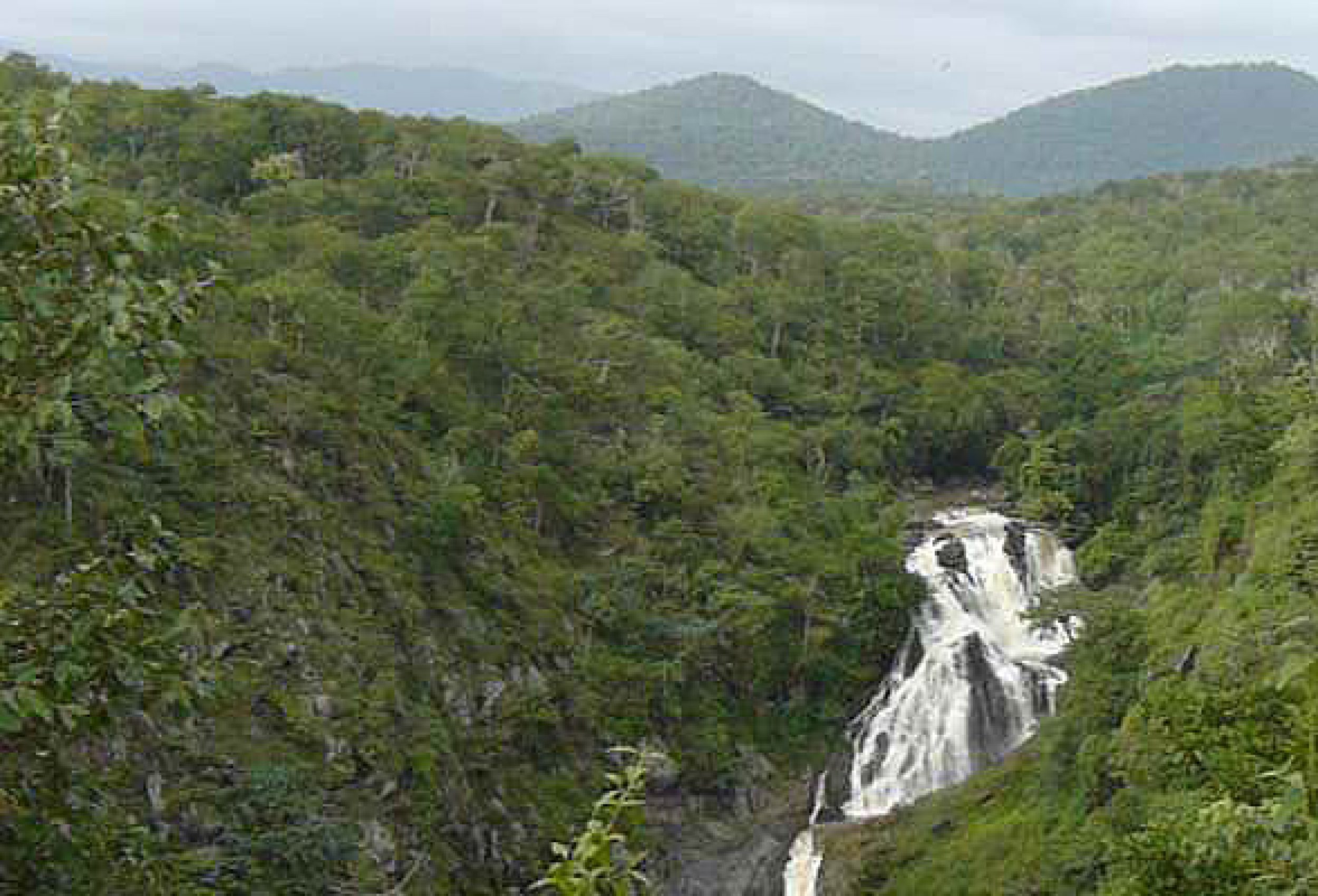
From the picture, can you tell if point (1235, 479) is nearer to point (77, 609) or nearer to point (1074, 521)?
point (1074, 521)

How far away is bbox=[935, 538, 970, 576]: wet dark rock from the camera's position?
1391 inches

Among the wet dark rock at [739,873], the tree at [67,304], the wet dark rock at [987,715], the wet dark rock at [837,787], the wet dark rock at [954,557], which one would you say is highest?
the tree at [67,304]

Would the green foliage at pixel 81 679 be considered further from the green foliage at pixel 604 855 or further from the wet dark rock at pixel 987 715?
the wet dark rock at pixel 987 715

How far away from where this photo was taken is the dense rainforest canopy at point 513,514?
15.4 feet

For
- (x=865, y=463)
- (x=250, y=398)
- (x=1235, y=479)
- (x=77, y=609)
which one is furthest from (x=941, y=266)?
(x=77, y=609)

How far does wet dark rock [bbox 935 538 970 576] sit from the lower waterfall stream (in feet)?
0.11

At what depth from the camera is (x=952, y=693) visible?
98.0ft

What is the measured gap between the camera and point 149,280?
433cm

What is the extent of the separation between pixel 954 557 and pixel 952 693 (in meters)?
6.76

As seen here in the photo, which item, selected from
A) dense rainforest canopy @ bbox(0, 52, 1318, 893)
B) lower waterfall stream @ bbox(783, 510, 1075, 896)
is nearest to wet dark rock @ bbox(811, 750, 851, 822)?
lower waterfall stream @ bbox(783, 510, 1075, 896)

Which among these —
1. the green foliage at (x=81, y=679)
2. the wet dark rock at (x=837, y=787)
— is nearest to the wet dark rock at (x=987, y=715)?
the wet dark rock at (x=837, y=787)

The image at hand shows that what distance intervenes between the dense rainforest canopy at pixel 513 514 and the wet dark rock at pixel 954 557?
2209 mm

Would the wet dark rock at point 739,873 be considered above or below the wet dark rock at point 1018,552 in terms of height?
below

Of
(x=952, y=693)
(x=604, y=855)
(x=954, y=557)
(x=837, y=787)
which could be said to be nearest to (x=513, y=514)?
(x=837, y=787)
